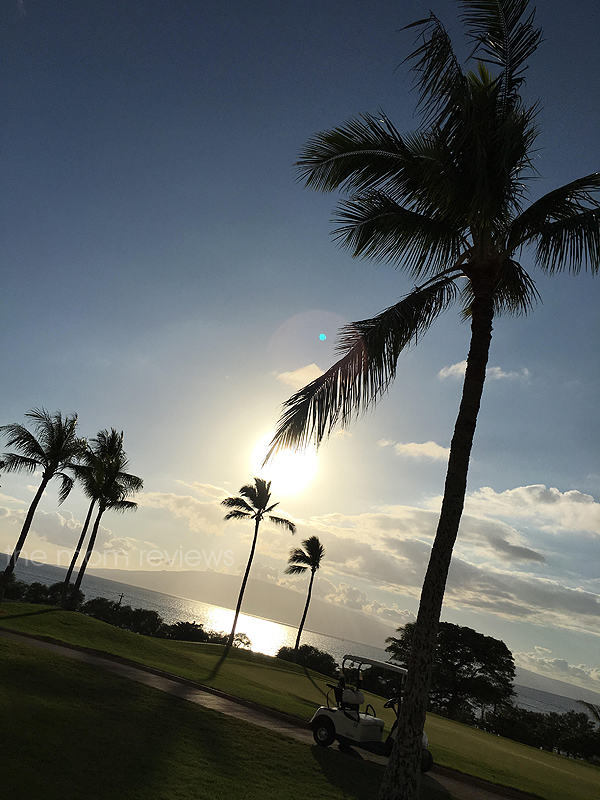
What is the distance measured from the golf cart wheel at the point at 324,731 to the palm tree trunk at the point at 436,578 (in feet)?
20.8

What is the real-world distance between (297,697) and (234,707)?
7.33 meters

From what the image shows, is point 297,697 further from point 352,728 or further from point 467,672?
point 467,672

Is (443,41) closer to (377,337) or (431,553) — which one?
(377,337)

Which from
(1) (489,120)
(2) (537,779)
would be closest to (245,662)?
(2) (537,779)

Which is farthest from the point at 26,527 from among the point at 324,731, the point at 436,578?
the point at 436,578

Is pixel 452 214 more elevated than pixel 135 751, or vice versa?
pixel 452 214

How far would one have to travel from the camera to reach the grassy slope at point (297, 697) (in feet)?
46.0

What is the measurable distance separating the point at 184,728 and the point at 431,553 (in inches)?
293

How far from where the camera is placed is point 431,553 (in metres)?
7.77

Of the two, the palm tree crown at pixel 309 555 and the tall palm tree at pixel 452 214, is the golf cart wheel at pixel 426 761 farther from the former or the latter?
the palm tree crown at pixel 309 555

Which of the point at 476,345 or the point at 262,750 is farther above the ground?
the point at 476,345

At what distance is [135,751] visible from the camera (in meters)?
8.50

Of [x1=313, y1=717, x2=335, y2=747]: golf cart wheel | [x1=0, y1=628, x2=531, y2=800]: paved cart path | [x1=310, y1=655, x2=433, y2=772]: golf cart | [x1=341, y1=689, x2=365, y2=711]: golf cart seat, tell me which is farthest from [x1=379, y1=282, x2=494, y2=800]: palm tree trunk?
[x1=313, y1=717, x2=335, y2=747]: golf cart wheel

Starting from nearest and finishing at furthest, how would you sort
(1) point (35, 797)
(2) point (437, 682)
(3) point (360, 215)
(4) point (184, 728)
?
(1) point (35, 797) → (3) point (360, 215) → (4) point (184, 728) → (2) point (437, 682)
